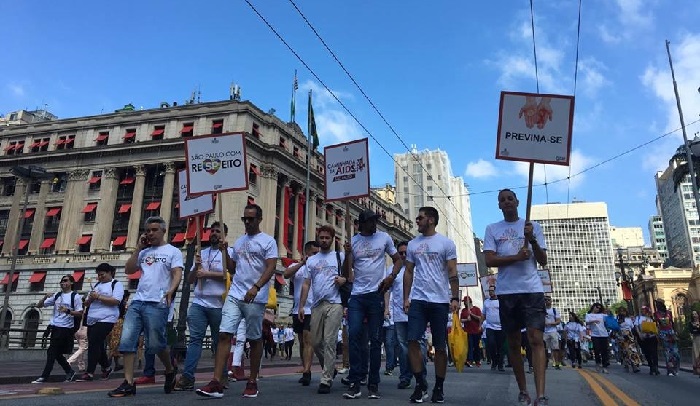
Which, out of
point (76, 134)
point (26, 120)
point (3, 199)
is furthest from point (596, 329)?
point (26, 120)

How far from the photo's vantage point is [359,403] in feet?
15.2

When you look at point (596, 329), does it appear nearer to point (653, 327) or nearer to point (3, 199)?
point (653, 327)

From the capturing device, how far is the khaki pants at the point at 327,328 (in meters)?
5.72

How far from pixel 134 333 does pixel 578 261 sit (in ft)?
408

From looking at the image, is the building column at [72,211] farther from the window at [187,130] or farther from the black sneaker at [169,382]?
the black sneaker at [169,382]

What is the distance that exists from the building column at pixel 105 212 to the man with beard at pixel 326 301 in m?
36.8

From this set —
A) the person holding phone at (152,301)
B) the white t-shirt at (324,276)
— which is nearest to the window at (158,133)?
the white t-shirt at (324,276)

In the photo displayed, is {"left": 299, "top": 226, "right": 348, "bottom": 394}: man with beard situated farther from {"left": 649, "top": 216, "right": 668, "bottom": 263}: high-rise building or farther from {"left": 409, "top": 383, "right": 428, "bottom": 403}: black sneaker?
{"left": 649, "top": 216, "right": 668, "bottom": 263}: high-rise building

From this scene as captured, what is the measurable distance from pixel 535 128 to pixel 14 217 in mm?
47319

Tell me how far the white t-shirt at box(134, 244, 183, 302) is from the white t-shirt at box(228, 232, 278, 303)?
2.44 ft

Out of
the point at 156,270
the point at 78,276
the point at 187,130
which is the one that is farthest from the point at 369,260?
the point at 78,276

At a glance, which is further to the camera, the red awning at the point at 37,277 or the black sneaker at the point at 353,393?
the red awning at the point at 37,277

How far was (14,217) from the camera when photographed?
41750mm

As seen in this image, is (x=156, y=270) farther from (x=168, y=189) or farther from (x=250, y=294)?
(x=168, y=189)
